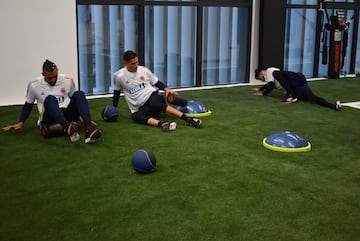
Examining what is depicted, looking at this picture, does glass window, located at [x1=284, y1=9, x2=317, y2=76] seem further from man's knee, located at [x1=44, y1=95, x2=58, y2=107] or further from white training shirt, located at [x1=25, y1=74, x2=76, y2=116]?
man's knee, located at [x1=44, y1=95, x2=58, y2=107]

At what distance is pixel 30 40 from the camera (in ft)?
20.9

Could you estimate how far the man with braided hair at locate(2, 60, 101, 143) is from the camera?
4402 mm

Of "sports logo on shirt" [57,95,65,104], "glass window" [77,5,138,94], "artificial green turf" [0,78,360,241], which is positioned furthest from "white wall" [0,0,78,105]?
"sports logo on shirt" [57,95,65,104]

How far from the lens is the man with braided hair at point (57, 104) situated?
14.4 ft

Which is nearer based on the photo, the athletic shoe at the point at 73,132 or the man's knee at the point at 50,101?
the athletic shoe at the point at 73,132

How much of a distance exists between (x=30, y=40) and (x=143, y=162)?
3.56 metres

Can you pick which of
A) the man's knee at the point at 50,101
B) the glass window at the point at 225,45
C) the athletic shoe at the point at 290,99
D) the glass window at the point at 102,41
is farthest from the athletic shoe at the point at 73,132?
the glass window at the point at 225,45

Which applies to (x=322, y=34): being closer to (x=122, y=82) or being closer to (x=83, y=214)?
(x=122, y=82)

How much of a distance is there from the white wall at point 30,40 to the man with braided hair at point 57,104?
6.31ft

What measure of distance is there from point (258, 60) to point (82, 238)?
6.26 m

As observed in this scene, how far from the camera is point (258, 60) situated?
8336 mm

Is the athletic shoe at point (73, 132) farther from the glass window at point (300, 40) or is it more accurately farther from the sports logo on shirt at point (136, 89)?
the glass window at point (300, 40)

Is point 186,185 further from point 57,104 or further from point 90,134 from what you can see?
point 57,104

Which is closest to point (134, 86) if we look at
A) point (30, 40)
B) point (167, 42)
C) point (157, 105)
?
point (157, 105)
